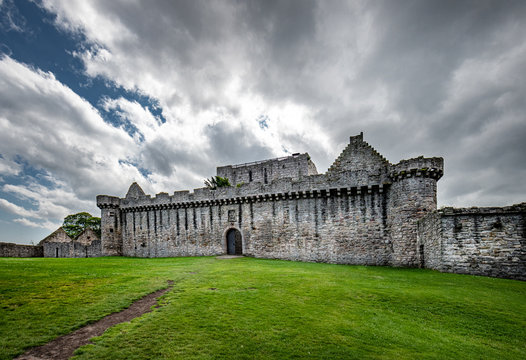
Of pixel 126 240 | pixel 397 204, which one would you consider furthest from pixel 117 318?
pixel 126 240

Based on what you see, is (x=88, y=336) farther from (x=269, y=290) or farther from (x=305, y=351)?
(x=269, y=290)

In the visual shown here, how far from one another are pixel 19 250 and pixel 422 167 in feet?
130

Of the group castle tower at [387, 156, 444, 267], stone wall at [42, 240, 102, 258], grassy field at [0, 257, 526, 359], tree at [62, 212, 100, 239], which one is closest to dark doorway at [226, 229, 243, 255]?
castle tower at [387, 156, 444, 267]

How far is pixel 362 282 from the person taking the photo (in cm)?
1120

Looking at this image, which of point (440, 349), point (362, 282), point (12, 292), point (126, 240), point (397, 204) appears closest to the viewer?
point (440, 349)

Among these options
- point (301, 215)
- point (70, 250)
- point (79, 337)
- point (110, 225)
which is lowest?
point (70, 250)

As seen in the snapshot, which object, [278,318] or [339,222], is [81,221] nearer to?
[339,222]

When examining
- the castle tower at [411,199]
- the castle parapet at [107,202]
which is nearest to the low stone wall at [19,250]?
the castle parapet at [107,202]

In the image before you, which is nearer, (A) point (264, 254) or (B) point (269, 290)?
(B) point (269, 290)

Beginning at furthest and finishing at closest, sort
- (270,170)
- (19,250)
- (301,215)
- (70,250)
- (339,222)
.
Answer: (270,170)
(70,250)
(19,250)
(301,215)
(339,222)

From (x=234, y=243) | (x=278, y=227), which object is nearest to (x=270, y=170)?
(x=234, y=243)

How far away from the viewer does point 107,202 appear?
98.9 feet

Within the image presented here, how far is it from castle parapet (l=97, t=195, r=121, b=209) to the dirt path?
26.6 meters

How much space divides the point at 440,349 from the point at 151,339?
628 cm
